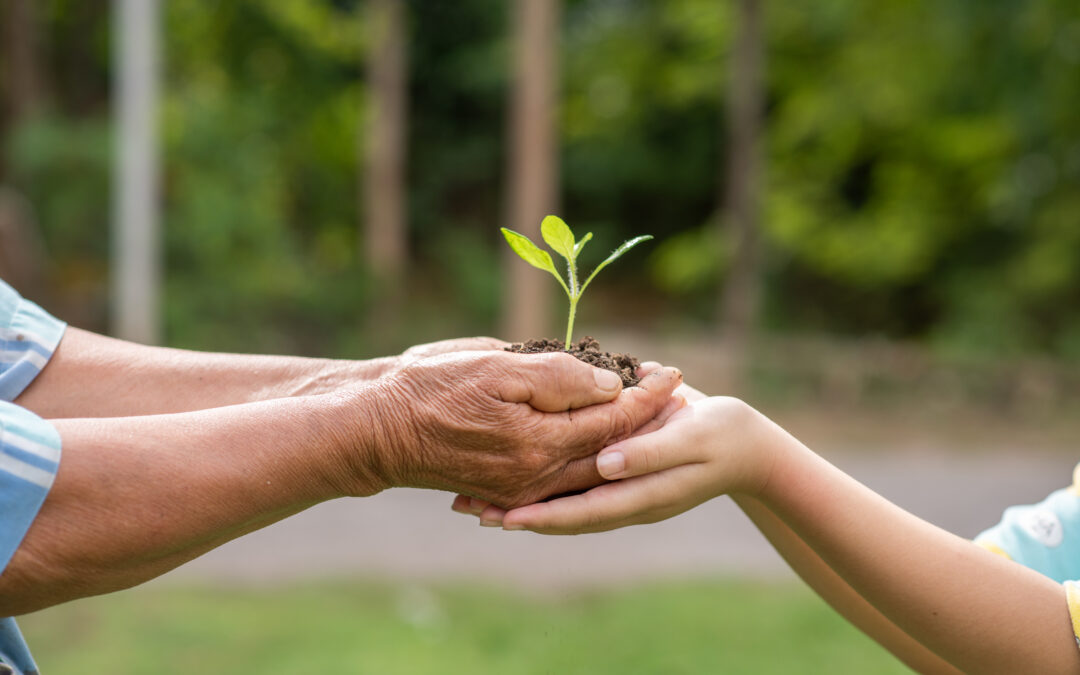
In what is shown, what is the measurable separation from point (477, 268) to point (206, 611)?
9.90 meters

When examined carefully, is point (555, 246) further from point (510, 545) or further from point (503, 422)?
point (510, 545)

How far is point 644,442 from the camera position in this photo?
1921 mm

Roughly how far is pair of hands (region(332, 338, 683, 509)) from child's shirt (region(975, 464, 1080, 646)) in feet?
2.99

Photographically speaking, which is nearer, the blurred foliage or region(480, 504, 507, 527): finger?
region(480, 504, 507, 527): finger

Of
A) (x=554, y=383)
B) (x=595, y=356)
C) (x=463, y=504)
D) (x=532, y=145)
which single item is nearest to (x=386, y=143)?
(x=532, y=145)

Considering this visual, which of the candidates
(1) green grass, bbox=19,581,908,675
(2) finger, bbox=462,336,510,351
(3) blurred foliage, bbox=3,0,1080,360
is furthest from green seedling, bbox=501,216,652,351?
(3) blurred foliage, bbox=3,0,1080,360

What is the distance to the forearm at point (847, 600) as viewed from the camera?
2.18 m

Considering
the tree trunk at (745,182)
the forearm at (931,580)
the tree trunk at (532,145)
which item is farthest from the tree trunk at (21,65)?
the forearm at (931,580)

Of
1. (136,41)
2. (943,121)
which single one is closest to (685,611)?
(136,41)

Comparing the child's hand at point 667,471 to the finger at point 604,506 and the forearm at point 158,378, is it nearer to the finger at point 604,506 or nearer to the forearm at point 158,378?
the finger at point 604,506

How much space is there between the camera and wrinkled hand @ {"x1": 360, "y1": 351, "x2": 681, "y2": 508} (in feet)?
6.10

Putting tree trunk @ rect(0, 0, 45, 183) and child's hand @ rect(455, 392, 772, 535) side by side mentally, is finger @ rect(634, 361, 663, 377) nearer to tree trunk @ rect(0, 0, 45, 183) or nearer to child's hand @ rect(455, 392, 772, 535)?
child's hand @ rect(455, 392, 772, 535)

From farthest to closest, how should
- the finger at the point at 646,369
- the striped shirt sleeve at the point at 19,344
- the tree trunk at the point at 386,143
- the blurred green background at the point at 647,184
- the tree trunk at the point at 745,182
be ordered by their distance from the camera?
the tree trunk at the point at 386,143, the tree trunk at the point at 745,182, the blurred green background at the point at 647,184, the finger at the point at 646,369, the striped shirt sleeve at the point at 19,344

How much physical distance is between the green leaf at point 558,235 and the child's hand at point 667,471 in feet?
1.86
